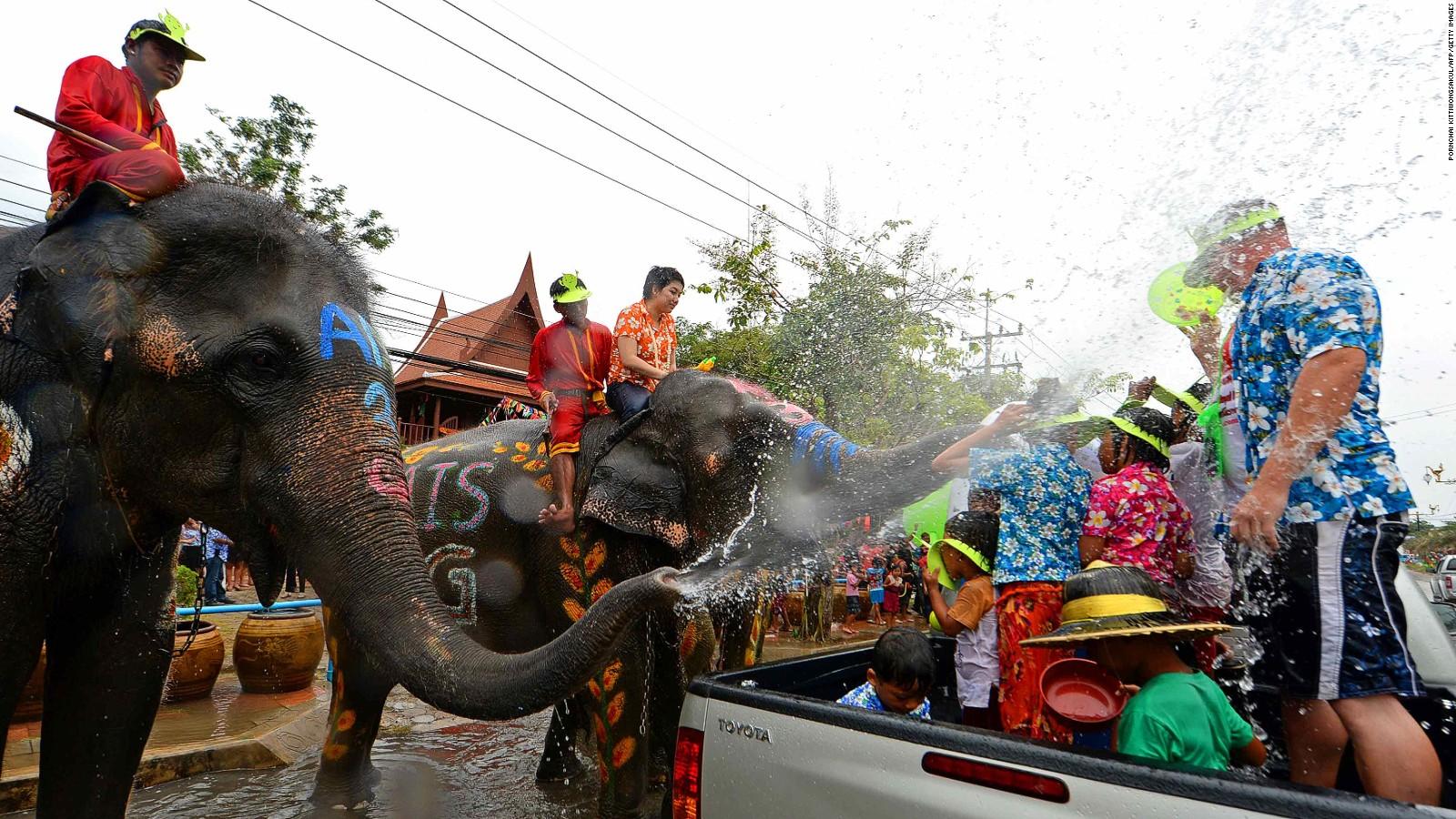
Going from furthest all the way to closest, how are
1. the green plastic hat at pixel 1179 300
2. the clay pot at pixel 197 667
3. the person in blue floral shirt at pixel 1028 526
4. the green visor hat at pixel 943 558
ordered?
the clay pot at pixel 197 667 < the green visor hat at pixel 943 558 < the person in blue floral shirt at pixel 1028 526 < the green plastic hat at pixel 1179 300

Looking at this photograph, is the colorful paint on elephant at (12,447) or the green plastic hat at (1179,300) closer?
the colorful paint on elephant at (12,447)

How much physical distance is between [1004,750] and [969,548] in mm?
2256

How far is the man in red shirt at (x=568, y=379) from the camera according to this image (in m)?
4.51

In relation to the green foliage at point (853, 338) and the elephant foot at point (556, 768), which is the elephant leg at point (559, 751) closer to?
the elephant foot at point (556, 768)

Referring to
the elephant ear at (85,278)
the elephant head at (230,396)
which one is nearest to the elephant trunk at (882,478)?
the elephant head at (230,396)

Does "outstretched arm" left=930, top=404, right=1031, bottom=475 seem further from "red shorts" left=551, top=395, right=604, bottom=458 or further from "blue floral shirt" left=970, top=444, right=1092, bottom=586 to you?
"red shorts" left=551, top=395, right=604, bottom=458

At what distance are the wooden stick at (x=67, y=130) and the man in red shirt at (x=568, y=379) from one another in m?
2.44

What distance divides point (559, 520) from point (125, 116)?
2.58 metres

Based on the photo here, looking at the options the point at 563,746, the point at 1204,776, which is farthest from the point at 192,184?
the point at 563,746

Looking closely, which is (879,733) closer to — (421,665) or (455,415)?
(421,665)

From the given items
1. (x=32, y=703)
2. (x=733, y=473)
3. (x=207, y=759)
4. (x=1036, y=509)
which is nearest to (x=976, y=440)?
(x=1036, y=509)

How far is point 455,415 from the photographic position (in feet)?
76.4

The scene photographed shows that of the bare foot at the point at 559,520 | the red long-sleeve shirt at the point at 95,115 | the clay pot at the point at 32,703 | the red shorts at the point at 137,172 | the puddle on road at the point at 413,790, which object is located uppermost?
the red long-sleeve shirt at the point at 95,115

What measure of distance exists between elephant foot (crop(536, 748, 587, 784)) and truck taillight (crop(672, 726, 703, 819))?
3265 millimetres
